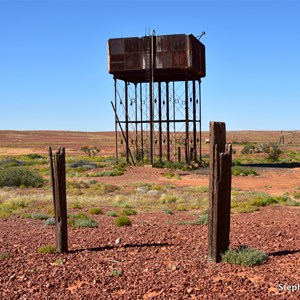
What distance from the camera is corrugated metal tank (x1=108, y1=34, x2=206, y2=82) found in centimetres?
3238

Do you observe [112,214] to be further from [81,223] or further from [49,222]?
[49,222]

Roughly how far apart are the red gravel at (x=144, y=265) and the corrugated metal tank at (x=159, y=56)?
20404mm

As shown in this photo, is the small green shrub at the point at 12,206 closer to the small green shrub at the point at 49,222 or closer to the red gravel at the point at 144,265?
the small green shrub at the point at 49,222

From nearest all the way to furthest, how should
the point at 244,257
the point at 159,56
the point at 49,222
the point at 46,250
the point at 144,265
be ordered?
the point at 244,257
the point at 144,265
the point at 46,250
the point at 49,222
the point at 159,56

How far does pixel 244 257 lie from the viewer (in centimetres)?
912

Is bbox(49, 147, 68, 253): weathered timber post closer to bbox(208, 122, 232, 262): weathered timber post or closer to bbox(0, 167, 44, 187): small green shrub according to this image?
bbox(208, 122, 232, 262): weathered timber post

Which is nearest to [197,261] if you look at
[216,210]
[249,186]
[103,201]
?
[216,210]

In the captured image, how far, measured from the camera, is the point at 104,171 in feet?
115

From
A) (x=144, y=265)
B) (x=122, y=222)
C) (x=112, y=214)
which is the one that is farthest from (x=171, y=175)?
(x=144, y=265)

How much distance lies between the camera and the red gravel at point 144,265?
7.91m

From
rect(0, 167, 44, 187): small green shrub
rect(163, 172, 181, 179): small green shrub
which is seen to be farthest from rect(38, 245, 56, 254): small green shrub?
rect(163, 172, 181, 179): small green shrub

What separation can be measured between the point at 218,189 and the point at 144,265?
79.5 inches

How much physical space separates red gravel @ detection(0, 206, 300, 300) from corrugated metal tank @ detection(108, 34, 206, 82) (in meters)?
20.4

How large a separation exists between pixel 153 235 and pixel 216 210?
327cm
